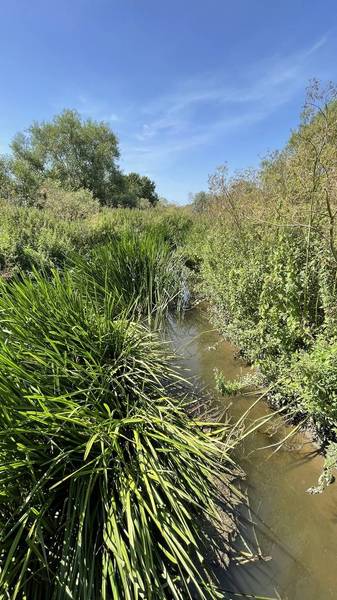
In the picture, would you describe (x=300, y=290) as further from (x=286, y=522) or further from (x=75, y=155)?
(x=75, y=155)

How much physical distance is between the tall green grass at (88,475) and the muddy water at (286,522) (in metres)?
0.27

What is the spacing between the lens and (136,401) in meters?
2.18

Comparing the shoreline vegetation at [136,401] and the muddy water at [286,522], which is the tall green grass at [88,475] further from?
the muddy water at [286,522]

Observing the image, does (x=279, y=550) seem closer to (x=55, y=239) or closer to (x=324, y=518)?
(x=324, y=518)

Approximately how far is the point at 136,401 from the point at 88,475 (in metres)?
0.59

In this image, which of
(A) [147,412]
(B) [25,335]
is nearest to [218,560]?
(A) [147,412]

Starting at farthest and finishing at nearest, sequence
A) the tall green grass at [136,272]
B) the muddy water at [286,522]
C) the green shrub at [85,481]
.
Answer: the tall green grass at [136,272] → the muddy water at [286,522] → the green shrub at [85,481]

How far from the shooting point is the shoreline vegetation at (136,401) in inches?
54.4

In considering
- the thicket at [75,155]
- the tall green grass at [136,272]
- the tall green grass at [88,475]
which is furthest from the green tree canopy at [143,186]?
the tall green grass at [88,475]

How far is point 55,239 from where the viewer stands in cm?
564

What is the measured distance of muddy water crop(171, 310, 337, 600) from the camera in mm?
1701

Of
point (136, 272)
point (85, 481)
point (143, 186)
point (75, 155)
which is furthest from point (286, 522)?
point (143, 186)

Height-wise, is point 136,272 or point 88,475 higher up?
point 136,272

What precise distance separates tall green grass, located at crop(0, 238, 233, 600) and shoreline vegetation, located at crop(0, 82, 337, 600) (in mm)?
11
